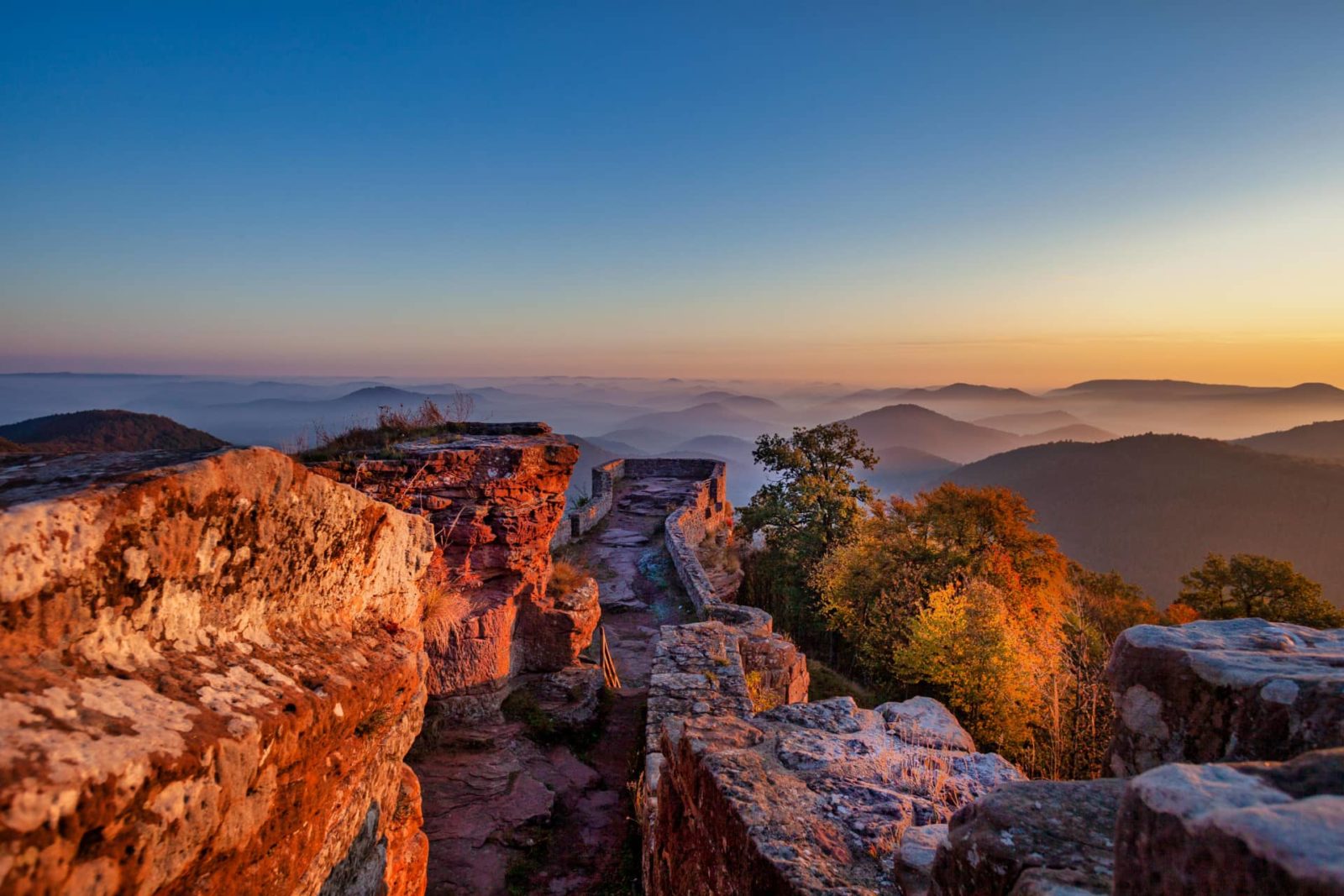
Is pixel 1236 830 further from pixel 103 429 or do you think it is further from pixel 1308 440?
pixel 1308 440

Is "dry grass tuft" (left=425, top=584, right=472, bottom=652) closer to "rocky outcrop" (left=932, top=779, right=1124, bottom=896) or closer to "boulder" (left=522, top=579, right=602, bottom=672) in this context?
"boulder" (left=522, top=579, right=602, bottom=672)

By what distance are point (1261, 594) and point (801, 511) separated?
63.7 feet

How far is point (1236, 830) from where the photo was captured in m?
1.06

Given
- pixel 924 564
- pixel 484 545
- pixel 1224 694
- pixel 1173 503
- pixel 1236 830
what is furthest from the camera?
pixel 1173 503

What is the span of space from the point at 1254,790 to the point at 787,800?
2.30m

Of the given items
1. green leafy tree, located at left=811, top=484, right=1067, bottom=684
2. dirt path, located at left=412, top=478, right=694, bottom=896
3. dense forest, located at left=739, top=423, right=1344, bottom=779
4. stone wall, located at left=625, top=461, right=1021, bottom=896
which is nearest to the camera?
stone wall, located at left=625, top=461, right=1021, bottom=896

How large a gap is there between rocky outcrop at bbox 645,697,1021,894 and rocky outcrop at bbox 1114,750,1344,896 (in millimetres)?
1500

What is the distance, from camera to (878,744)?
448cm

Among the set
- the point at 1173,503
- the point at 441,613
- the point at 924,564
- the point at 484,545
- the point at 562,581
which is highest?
the point at 484,545

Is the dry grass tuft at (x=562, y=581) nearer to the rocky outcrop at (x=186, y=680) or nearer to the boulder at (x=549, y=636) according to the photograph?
the boulder at (x=549, y=636)

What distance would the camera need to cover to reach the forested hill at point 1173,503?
66062 millimetres

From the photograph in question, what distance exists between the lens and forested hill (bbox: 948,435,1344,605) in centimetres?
6606

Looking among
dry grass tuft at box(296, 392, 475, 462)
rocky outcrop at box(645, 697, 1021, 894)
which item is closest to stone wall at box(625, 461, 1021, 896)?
rocky outcrop at box(645, 697, 1021, 894)

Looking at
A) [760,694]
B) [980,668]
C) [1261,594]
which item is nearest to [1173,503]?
[1261,594]
